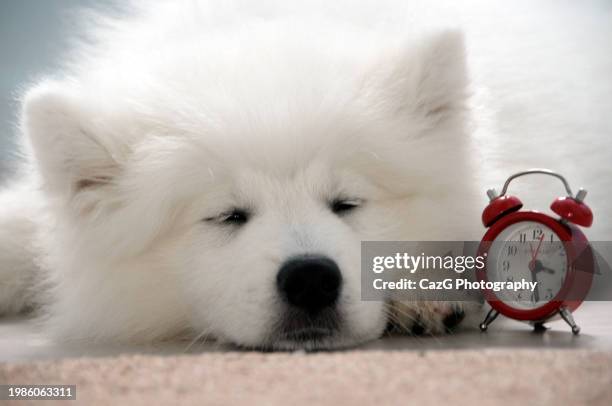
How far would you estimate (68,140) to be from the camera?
2795 mm

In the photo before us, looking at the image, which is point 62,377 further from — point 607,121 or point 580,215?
point 607,121

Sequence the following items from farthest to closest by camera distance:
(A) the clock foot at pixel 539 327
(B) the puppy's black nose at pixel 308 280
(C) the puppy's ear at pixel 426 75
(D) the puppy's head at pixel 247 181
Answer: (C) the puppy's ear at pixel 426 75 → (A) the clock foot at pixel 539 327 → (D) the puppy's head at pixel 247 181 → (B) the puppy's black nose at pixel 308 280

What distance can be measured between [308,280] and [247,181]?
42 centimetres

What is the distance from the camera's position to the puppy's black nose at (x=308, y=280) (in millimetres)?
2375

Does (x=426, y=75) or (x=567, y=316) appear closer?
(x=567, y=316)

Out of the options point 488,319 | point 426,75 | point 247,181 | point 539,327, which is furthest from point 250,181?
point 539,327

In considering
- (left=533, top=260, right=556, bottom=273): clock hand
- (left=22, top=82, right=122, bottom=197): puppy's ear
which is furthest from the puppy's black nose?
(left=22, top=82, right=122, bottom=197): puppy's ear

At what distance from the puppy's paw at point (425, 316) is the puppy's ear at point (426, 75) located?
0.69 meters

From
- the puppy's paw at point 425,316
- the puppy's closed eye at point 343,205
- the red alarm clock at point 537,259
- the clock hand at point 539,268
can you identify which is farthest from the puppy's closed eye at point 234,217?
the clock hand at point 539,268

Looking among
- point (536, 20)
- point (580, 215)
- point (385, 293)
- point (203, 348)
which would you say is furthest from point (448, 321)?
point (536, 20)

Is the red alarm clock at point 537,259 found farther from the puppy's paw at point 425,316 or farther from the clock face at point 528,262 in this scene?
the puppy's paw at point 425,316

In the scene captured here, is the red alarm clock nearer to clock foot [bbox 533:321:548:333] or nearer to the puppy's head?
clock foot [bbox 533:321:548:333]

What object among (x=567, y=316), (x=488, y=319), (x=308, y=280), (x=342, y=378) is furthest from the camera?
(x=488, y=319)

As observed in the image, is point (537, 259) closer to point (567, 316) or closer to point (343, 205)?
point (567, 316)
